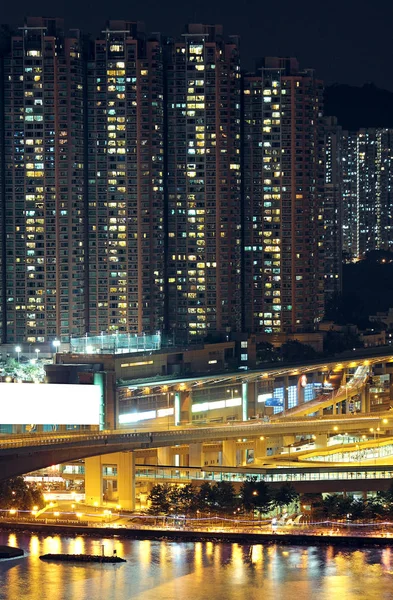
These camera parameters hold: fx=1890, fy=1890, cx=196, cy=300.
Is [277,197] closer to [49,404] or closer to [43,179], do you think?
[43,179]

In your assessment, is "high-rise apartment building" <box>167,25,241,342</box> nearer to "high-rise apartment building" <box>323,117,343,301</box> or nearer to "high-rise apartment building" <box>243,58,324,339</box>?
"high-rise apartment building" <box>243,58,324,339</box>

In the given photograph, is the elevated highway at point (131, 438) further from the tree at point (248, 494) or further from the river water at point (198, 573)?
the tree at point (248, 494)

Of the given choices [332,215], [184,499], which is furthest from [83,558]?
[332,215]

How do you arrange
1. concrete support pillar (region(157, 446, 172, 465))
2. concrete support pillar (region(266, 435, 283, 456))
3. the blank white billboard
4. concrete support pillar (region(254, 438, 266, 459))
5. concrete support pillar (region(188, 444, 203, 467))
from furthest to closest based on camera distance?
1. concrete support pillar (region(266, 435, 283, 456))
2. the blank white billboard
3. concrete support pillar (region(254, 438, 266, 459))
4. concrete support pillar (region(188, 444, 203, 467))
5. concrete support pillar (region(157, 446, 172, 465))

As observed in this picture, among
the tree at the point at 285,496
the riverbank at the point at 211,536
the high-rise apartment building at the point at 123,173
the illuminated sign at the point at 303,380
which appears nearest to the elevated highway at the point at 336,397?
the illuminated sign at the point at 303,380

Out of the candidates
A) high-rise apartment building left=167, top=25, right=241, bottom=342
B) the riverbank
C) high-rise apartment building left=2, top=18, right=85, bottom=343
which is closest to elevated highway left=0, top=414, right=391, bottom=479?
the riverbank

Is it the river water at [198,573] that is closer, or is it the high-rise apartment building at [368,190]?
the river water at [198,573]

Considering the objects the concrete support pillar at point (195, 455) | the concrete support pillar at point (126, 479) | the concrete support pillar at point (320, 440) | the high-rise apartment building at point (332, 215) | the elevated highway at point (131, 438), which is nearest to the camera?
the elevated highway at point (131, 438)
